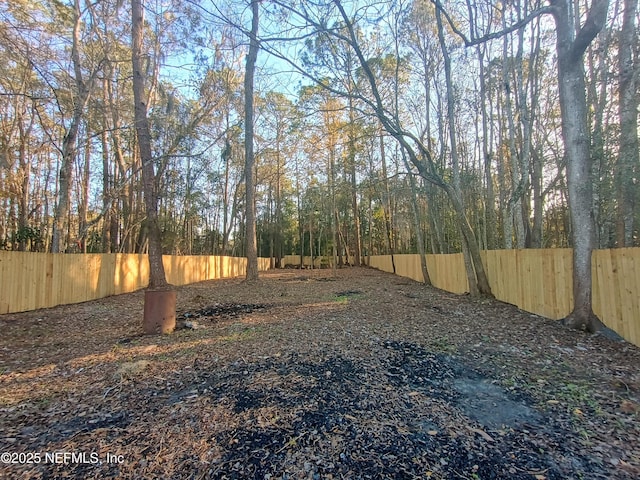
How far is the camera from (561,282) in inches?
195

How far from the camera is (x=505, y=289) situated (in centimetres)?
674

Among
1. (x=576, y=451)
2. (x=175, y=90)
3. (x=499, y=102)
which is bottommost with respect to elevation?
(x=576, y=451)

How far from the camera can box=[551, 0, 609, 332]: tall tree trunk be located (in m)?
→ 4.42

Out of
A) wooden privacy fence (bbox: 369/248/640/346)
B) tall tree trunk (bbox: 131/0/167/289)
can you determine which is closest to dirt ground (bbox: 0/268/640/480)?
wooden privacy fence (bbox: 369/248/640/346)

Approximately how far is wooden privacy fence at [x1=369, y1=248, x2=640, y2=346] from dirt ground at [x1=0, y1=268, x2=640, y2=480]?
1.36 feet

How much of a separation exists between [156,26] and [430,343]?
1104 cm

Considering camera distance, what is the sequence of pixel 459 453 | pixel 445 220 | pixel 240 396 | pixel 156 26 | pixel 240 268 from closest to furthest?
pixel 459 453 < pixel 240 396 < pixel 156 26 < pixel 445 220 < pixel 240 268

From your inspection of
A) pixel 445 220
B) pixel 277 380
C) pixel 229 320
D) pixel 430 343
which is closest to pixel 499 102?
pixel 445 220

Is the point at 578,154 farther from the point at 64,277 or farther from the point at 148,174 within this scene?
the point at 64,277

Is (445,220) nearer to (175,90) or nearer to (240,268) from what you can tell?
(240,268)

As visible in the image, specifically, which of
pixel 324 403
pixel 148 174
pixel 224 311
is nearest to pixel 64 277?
pixel 148 174

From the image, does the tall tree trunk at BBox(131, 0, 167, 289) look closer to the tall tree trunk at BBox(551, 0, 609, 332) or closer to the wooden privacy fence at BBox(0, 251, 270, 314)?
the wooden privacy fence at BBox(0, 251, 270, 314)

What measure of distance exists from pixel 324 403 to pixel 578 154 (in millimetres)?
5144

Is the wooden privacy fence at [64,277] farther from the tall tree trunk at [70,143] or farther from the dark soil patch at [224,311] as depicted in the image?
the dark soil patch at [224,311]
